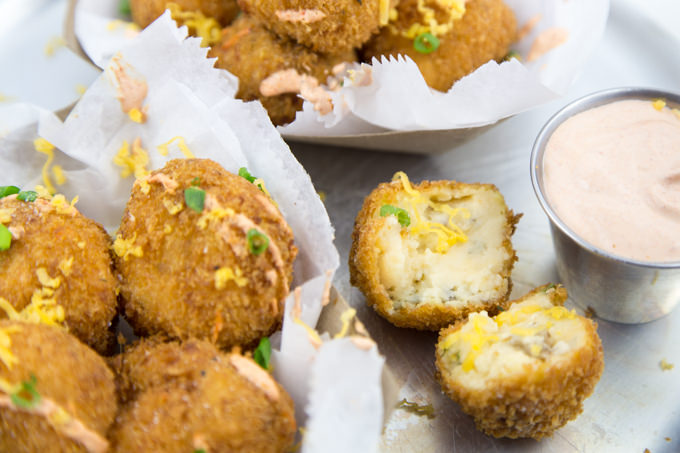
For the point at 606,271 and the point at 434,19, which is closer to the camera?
the point at 606,271

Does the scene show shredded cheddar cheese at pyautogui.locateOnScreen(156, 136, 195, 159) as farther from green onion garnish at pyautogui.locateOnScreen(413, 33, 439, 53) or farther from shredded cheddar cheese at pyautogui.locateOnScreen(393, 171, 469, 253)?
green onion garnish at pyautogui.locateOnScreen(413, 33, 439, 53)

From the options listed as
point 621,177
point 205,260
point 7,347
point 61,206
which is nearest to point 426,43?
point 621,177

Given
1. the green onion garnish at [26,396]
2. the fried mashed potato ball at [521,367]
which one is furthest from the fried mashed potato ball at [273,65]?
the green onion garnish at [26,396]

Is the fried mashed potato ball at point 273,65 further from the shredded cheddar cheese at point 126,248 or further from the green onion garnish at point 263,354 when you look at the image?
the green onion garnish at point 263,354

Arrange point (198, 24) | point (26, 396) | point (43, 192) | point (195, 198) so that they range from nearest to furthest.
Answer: point (26, 396) < point (195, 198) < point (43, 192) < point (198, 24)

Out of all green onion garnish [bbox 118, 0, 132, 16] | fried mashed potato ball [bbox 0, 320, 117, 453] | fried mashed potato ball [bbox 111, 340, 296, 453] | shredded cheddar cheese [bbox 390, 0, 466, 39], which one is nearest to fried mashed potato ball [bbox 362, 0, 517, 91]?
shredded cheddar cheese [bbox 390, 0, 466, 39]

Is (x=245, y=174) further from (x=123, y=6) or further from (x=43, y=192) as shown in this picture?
(x=123, y=6)

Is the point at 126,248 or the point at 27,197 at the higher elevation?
the point at 27,197
